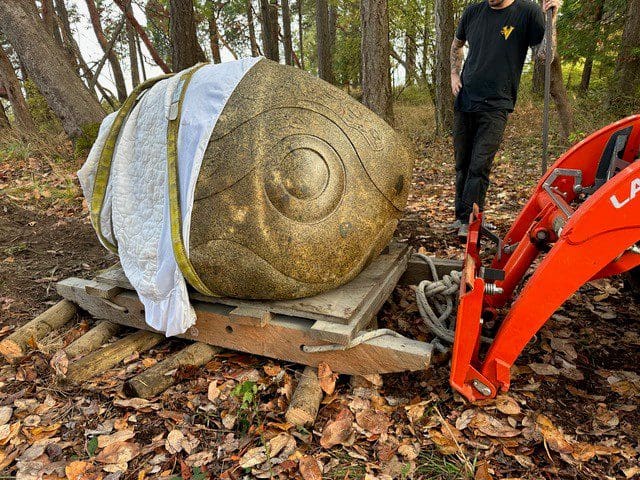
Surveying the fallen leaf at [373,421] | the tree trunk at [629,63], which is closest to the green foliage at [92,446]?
the fallen leaf at [373,421]

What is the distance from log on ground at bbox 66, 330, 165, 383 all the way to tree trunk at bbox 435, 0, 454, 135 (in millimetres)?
7511

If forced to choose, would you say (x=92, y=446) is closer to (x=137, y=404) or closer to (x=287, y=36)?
(x=137, y=404)

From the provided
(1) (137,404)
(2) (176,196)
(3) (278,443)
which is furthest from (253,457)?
(2) (176,196)

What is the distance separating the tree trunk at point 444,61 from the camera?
8305 millimetres

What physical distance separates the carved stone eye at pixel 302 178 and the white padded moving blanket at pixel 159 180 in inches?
15.1

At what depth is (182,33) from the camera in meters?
6.82

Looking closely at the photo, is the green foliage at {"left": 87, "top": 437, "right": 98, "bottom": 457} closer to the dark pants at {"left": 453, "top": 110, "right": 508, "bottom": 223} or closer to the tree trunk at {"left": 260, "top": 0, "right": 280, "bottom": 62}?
the dark pants at {"left": 453, "top": 110, "right": 508, "bottom": 223}

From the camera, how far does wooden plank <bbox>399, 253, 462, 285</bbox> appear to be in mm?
3035

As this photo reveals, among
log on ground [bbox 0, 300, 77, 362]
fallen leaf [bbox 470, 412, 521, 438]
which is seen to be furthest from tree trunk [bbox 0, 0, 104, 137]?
fallen leaf [bbox 470, 412, 521, 438]

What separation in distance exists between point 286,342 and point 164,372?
70 centimetres

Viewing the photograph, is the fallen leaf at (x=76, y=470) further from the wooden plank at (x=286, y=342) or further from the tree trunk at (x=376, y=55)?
the tree trunk at (x=376, y=55)

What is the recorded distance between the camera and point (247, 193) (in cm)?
218

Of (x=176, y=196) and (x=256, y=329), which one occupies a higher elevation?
(x=176, y=196)

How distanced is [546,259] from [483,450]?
2.86 ft
